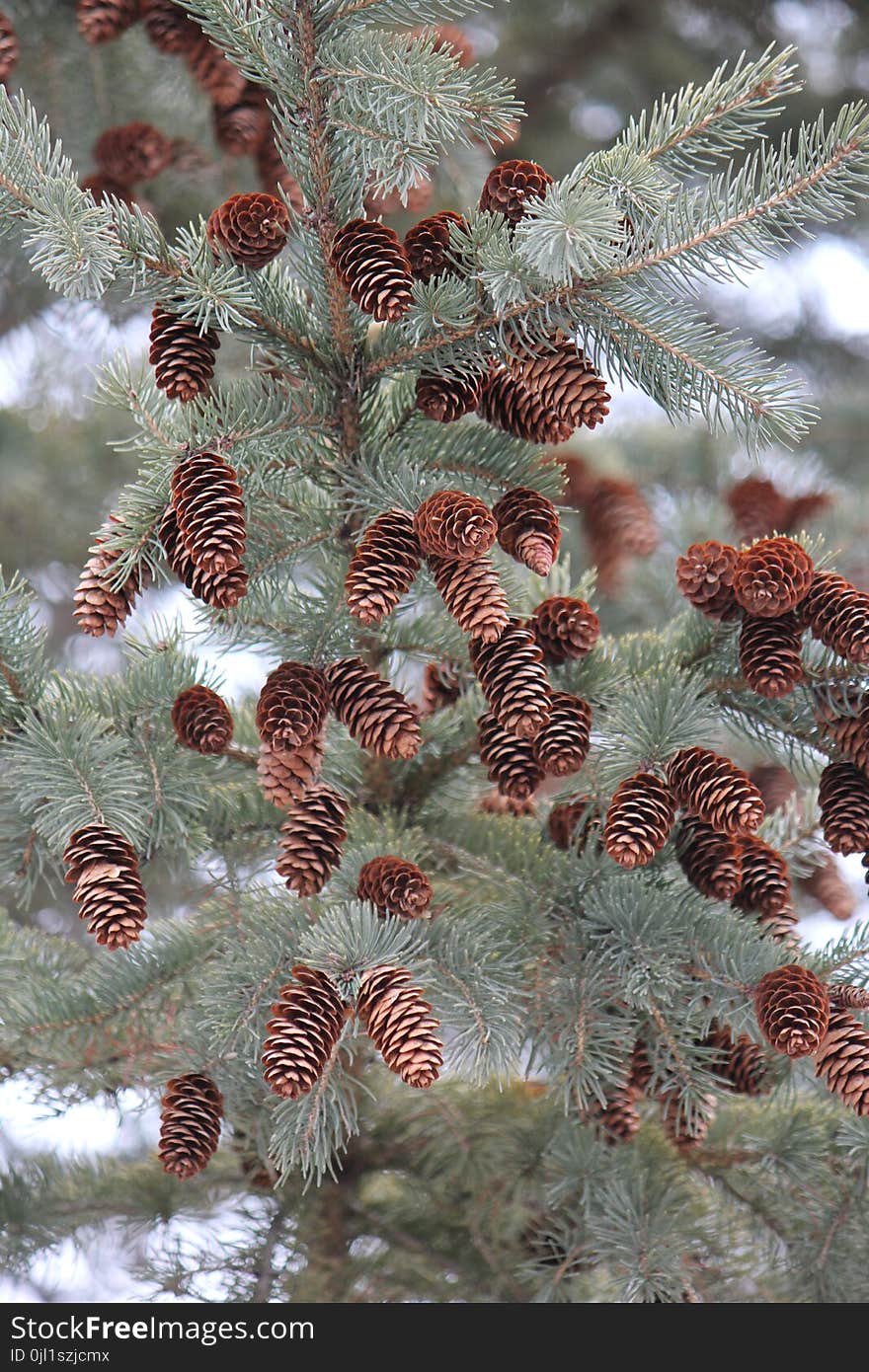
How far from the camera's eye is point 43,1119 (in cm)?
129

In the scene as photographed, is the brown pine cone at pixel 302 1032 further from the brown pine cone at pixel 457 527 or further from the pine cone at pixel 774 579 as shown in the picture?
the pine cone at pixel 774 579

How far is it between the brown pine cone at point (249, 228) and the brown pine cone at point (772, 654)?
0.52 meters

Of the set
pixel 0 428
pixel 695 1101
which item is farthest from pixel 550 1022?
pixel 0 428

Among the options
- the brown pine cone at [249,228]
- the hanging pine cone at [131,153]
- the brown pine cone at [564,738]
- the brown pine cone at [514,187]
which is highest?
the hanging pine cone at [131,153]

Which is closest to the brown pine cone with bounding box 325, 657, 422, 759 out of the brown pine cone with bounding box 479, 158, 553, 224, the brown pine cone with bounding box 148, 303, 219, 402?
the brown pine cone with bounding box 148, 303, 219, 402

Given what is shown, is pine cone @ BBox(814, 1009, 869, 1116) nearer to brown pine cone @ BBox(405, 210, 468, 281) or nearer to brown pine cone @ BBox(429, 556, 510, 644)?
brown pine cone @ BBox(429, 556, 510, 644)

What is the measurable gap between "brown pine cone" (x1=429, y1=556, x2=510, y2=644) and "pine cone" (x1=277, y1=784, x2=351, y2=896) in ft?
0.71

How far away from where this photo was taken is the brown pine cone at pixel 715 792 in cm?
108

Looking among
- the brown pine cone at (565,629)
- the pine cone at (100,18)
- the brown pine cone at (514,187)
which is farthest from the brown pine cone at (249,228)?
the pine cone at (100,18)

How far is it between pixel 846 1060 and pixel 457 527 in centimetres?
52

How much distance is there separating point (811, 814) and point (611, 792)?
314mm

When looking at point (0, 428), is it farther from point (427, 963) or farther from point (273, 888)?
point (427, 963)

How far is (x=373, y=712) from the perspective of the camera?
1.13 metres

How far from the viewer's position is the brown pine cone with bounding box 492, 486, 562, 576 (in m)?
1.09
